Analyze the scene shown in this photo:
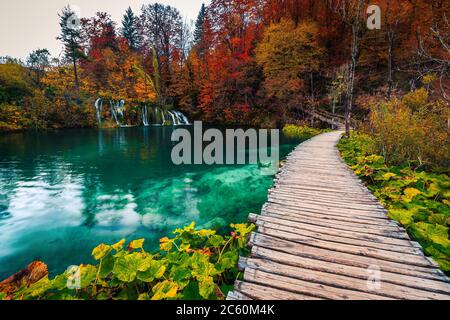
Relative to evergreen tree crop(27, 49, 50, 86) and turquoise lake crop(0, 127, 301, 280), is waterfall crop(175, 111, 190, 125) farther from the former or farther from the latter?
turquoise lake crop(0, 127, 301, 280)

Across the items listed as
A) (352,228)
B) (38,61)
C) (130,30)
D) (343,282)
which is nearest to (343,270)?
(343,282)

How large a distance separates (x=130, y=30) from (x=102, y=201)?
4227 cm

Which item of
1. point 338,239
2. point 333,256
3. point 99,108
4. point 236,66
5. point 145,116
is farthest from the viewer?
point 145,116

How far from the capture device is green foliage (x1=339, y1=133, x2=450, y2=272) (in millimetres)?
2704

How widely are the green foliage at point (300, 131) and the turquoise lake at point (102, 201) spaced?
1094cm

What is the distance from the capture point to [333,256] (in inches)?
99.6

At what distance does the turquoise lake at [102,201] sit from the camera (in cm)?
446

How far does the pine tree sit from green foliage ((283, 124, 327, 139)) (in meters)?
31.1

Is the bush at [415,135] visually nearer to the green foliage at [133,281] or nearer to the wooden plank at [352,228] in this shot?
the wooden plank at [352,228]

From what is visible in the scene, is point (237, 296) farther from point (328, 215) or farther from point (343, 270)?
point (328, 215)

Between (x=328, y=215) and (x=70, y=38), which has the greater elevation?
(x=70, y=38)

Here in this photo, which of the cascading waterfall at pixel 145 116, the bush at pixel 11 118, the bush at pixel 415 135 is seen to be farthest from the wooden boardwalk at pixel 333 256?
the cascading waterfall at pixel 145 116
